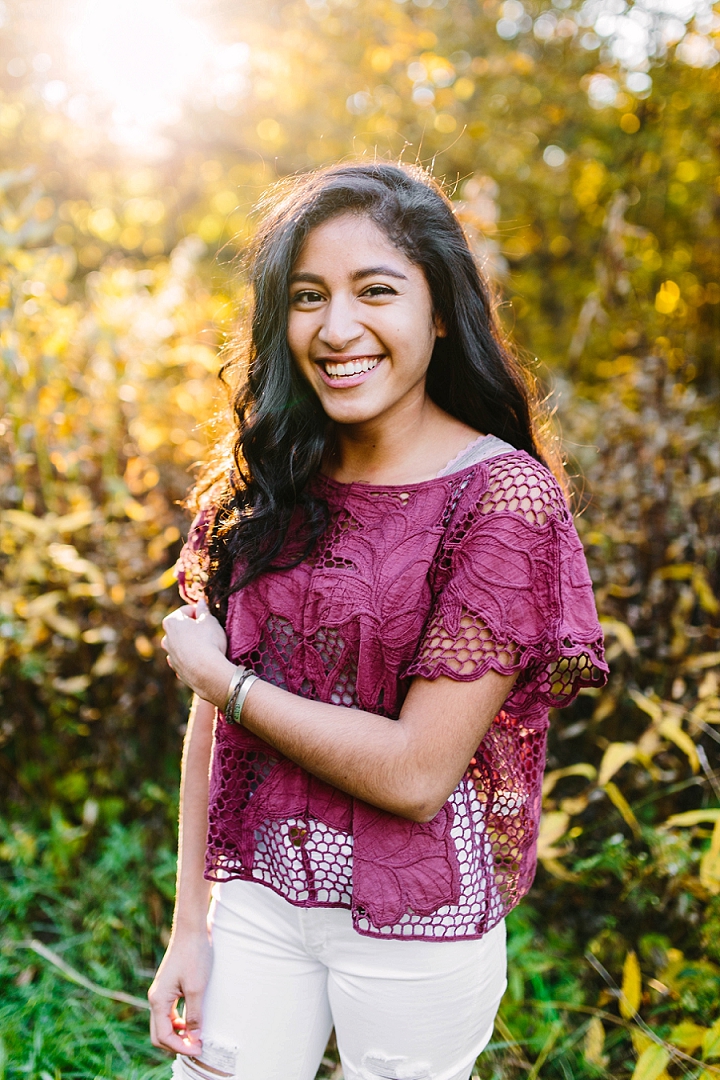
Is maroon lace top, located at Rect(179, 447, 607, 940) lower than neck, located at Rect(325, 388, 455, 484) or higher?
lower

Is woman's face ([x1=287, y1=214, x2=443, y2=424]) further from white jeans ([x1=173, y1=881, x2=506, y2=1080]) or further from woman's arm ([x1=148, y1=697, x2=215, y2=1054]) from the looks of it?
white jeans ([x1=173, y1=881, x2=506, y2=1080])

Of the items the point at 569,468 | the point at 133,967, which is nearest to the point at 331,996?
the point at 133,967

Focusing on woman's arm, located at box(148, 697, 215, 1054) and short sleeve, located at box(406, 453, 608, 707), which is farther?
woman's arm, located at box(148, 697, 215, 1054)

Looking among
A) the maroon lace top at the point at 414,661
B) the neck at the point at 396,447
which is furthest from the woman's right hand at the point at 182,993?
the neck at the point at 396,447

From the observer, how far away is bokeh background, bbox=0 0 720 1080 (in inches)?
83.9

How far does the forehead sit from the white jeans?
1015 millimetres

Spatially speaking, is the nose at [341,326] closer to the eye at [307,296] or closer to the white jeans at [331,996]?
the eye at [307,296]

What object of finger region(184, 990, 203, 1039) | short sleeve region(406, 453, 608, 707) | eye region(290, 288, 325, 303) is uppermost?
eye region(290, 288, 325, 303)

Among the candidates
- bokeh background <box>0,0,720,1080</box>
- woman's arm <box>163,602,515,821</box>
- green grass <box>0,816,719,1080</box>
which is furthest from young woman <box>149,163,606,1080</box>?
green grass <box>0,816,719,1080</box>

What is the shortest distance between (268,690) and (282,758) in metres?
0.15

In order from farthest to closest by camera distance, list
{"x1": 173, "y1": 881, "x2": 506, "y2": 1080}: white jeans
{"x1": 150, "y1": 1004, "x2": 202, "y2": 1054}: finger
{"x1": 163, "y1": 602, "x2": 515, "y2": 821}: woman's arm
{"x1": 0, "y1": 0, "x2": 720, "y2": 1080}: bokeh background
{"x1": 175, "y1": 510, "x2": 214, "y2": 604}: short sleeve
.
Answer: {"x1": 0, "y1": 0, "x2": 720, "y2": 1080}: bokeh background, {"x1": 175, "y1": 510, "x2": 214, "y2": 604}: short sleeve, {"x1": 150, "y1": 1004, "x2": 202, "y2": 1054}: finger, {"x1": 173, "y1": 881, "x2": 506, "y2": 1080}: white jeans, {"x1": 163, "y1": 602, "x2": 515, "y2": 821}: woman's arm

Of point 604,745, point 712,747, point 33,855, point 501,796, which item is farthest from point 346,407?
point 33,855

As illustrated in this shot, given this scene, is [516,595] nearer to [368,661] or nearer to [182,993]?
[368,661]

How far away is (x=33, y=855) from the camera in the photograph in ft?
8.72
